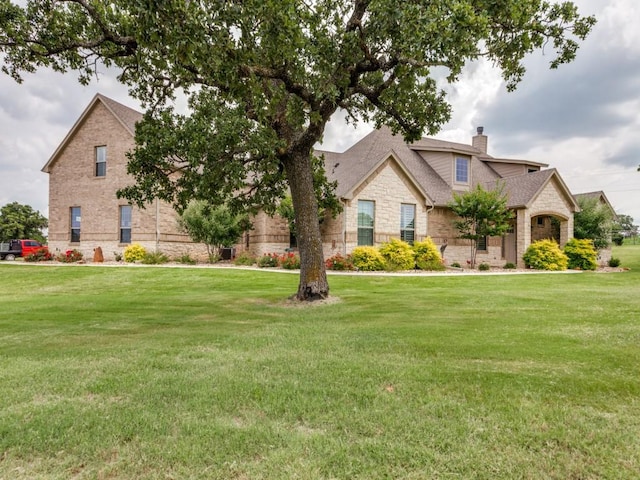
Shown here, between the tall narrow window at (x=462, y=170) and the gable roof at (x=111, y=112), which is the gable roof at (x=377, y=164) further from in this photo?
the gable roof at (x=111, y=112)

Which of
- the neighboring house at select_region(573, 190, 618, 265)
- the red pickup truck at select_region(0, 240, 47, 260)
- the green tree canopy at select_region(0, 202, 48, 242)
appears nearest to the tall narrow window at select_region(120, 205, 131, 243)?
the red pickup truck at select_region(0, 240, 47, 260)

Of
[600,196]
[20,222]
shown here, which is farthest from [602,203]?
[20,222]

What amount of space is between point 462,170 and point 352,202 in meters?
9.38

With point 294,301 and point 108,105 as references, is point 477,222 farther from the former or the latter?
point 108,105

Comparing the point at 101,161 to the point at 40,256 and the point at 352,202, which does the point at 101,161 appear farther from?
the point at 352,202

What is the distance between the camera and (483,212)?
815 inches

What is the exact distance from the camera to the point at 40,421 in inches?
125

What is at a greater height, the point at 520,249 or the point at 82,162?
the point at 82,162

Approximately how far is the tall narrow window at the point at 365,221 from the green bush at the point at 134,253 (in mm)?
12027

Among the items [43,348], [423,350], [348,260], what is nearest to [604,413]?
[423,350]

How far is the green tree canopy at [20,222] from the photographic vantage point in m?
39.1

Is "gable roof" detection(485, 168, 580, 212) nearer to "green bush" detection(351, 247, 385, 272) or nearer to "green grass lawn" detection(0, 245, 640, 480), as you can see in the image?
"green bush" detection(351, 247, 385, 272)

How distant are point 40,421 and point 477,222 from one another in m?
21.6

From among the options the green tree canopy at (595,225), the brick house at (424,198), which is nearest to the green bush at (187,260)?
the brick house at (424,198)
